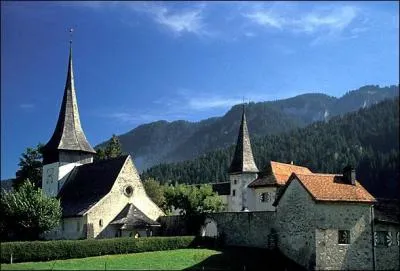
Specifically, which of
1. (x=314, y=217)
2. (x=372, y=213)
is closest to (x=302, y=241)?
(x=314, y=217)

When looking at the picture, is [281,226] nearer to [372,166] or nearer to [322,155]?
[372,166]

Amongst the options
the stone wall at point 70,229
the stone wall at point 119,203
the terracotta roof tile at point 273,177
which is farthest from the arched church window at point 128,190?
the terracotta roof tile at point 273,177

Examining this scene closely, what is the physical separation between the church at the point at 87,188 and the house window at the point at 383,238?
21134 millimetres

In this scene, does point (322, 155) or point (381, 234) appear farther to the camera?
point (322, 155)

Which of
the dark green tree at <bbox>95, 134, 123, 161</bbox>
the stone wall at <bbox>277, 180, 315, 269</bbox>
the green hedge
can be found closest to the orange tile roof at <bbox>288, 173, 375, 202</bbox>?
the stone wall at <bbox>277, 180, 315, 269</bbox>

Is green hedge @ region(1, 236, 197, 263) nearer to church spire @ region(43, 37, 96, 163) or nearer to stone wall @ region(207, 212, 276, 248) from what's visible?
stone wall @ region(207, 212, 276, 248)

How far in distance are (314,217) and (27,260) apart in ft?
69.9

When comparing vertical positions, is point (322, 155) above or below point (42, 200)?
above

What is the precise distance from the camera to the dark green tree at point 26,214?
163 ft

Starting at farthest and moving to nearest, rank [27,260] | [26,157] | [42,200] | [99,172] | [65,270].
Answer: [26,157] → [99,172] → [42,200] → [27,260] → [65,270]

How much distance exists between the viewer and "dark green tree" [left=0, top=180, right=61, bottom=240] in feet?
163

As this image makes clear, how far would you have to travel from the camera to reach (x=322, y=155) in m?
190

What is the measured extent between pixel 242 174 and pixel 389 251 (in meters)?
26.3

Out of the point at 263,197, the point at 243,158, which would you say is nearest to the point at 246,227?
the point at 263,197
